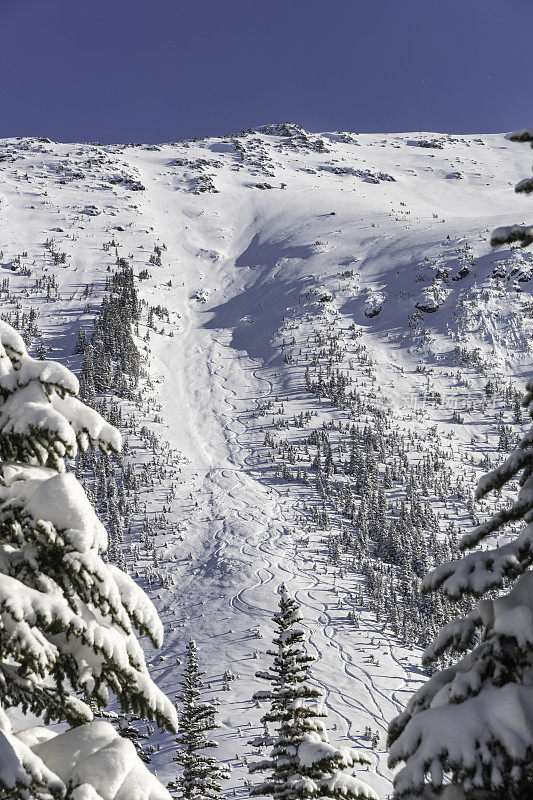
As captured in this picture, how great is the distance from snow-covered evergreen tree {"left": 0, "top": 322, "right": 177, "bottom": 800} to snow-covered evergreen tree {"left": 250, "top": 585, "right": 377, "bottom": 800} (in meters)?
6.03

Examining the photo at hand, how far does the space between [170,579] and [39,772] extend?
65535mm

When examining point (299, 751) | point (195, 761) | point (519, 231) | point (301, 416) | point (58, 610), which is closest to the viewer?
point (58, 610)

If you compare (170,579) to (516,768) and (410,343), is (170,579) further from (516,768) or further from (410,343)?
(410,343)

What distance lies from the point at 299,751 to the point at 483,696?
22.2ft

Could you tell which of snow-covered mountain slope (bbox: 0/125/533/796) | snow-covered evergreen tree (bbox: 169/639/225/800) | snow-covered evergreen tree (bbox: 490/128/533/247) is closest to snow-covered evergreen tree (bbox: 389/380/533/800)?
snow-covered evergreen tree (bbox: 490/128/533/247)

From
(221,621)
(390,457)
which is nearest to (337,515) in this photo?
(390,457)

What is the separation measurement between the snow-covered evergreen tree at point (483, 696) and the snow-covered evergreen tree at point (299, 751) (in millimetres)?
5480

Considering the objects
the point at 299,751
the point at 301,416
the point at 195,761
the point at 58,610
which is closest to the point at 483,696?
the point at 58,610

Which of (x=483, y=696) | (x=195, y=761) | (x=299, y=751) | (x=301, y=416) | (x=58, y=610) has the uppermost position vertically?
(x=301, y=416)

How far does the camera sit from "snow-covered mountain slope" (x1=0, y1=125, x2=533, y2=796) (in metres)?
53.7

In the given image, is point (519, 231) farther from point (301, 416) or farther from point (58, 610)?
point (301, 416)

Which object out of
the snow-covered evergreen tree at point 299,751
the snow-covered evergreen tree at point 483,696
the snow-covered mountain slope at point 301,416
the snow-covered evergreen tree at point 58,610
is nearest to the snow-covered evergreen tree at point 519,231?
the snow-covered evergreen tree at point 483,696

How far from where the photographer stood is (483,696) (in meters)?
3.20

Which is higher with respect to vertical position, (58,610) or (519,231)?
(519,231)
